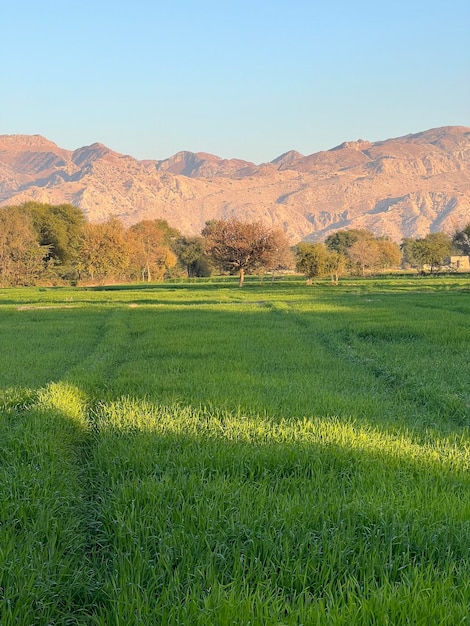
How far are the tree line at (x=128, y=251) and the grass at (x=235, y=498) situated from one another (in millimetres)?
39411

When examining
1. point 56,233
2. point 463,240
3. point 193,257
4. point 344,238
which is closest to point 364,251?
point 463,240

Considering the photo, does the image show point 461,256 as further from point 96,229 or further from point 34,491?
point 34,491

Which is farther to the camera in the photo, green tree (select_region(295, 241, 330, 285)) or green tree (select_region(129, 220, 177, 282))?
green tree (select_region(129, 220, 177, 282))

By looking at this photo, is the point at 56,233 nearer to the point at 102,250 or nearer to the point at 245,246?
the point at 102,250

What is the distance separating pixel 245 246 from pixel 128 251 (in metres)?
20.8

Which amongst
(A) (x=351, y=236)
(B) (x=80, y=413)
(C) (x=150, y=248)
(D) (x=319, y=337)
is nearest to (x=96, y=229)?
(C) (x=150, y=248)

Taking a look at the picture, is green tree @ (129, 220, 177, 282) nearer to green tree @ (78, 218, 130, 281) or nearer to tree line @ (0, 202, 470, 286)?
tree line @ (0, 202, 470, 286)

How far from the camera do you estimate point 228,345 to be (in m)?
11.5

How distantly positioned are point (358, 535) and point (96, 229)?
60.2 m

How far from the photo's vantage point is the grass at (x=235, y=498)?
8.07ft

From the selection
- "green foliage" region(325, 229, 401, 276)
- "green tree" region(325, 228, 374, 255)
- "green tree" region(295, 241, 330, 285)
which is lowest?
"green tree" region(295, 241, 330, 285)

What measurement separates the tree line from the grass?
39.4m

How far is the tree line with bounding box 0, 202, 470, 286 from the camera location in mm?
47188

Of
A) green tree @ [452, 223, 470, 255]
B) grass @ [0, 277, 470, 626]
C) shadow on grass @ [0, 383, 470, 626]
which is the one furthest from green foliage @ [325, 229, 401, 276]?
shadow on grass @ [0, 383, 470, 626]
